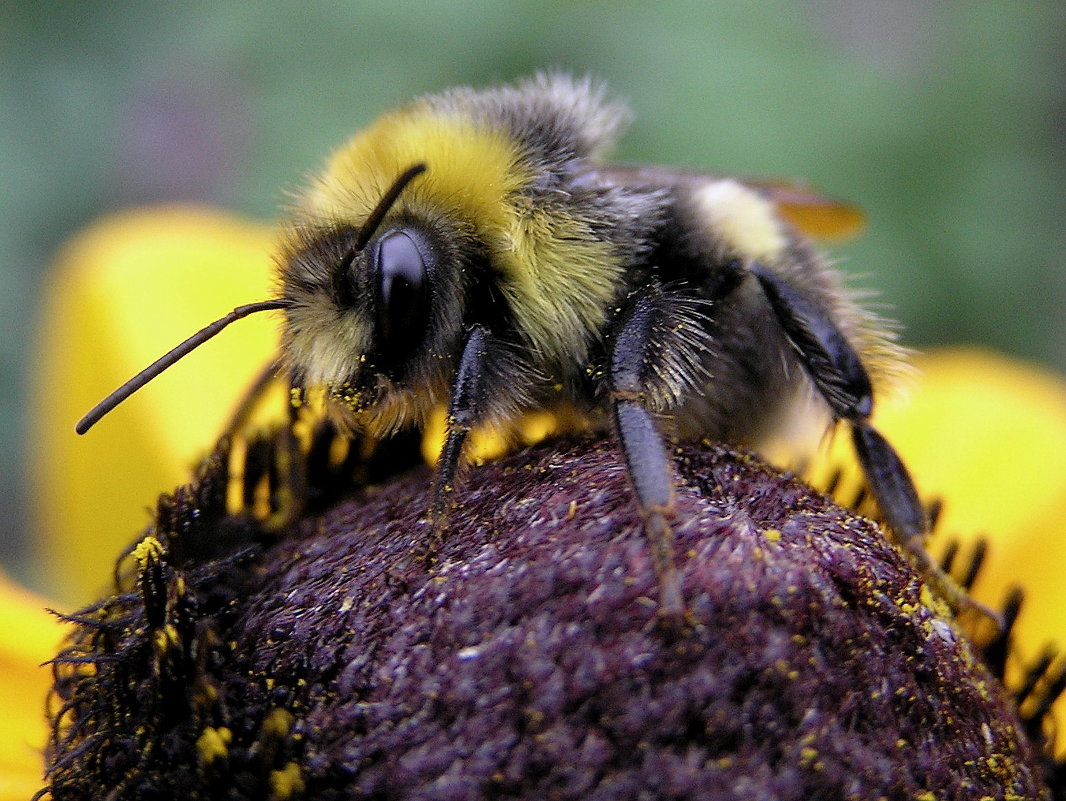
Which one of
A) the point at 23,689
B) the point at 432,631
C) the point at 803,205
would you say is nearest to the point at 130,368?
the point at 23,689

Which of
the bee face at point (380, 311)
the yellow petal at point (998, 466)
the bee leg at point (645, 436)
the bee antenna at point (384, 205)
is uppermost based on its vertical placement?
the bee antenna at point (384, 205)

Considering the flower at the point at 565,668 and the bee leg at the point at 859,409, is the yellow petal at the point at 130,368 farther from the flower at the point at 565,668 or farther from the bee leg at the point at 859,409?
the bee leg at the point at 859,409

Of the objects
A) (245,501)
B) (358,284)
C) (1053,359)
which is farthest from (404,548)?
(1053,359)

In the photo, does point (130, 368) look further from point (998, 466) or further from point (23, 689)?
point (998, 466)

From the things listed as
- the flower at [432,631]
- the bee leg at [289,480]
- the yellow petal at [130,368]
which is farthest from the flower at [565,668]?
the yellow petal at [130,368]

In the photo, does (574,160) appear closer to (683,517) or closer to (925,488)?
(683,517)

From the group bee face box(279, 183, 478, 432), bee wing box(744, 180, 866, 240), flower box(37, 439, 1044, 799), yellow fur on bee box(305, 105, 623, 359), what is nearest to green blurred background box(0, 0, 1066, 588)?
bee wing box(744, 180, 866, 240)

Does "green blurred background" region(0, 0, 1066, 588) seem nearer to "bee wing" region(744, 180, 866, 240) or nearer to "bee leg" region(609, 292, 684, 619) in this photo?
"bee wing" region(744, 180, 866, 240)
